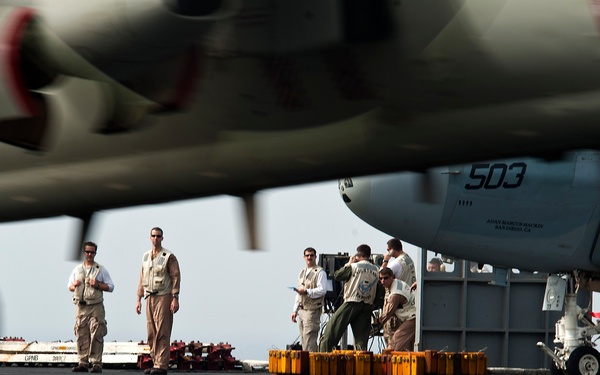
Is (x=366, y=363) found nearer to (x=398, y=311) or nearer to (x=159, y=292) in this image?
(x=398, y=311)

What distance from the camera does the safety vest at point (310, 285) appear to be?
1543 centimetres

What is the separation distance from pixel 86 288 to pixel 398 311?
4.61 meters

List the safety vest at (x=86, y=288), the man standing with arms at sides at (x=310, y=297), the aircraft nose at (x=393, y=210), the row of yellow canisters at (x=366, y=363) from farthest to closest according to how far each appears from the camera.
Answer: the safety vest at (x=86, y=288) → the man standing with arms at sides at (x=310, y=297) → the aircraft nose at (x=393, y=210) → the row of yellow canisters at (x=366, y=363)

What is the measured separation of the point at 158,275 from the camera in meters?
14.5

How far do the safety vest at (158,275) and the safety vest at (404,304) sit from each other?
2928 mm

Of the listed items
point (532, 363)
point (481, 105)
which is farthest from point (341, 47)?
point (532, 363)

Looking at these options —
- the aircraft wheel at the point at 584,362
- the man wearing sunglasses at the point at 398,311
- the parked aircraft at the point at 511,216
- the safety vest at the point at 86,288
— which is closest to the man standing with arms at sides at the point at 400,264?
the man wearing sunglasses at the point at 398,311

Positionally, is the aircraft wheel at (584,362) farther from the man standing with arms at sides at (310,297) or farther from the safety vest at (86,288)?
the safety vest at (86,288)

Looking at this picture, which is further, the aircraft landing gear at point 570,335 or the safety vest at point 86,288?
the safety vest at point 86,288

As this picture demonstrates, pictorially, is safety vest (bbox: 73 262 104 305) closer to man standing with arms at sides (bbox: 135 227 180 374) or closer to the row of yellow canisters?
man standing with arms at sides (bbox: 135 227 180 374)

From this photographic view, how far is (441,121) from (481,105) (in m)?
0.13

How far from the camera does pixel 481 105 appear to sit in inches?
123

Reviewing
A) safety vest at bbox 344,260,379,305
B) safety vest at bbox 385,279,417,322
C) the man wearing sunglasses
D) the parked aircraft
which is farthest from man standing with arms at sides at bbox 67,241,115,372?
the parked aircraft

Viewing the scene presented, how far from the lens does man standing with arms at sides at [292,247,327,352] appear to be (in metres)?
15.4
